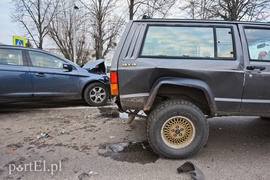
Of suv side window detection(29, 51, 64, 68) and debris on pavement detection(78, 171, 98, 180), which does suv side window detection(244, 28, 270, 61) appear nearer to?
debris on pavement detection(78, 171, 98, 180)

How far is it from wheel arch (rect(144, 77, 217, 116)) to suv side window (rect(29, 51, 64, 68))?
346 centimetres

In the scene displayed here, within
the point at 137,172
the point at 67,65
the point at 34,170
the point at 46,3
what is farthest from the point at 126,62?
the point at 46,3

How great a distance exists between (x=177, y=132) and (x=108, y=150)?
114cm

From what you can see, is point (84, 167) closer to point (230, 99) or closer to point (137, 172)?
point (137, 172)

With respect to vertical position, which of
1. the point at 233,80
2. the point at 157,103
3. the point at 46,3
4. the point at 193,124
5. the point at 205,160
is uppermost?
the point at 46,3

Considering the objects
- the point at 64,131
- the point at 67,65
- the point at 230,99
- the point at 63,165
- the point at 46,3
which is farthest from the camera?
the point at 46,3

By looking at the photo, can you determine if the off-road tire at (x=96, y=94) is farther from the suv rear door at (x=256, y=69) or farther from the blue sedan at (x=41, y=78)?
the suv rear door at (x=256, y=69)

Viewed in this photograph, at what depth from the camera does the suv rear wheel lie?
278 cm

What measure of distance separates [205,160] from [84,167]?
5.68 feet

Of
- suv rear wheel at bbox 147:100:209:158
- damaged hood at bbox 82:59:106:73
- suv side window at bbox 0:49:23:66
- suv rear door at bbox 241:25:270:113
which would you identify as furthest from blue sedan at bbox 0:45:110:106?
suv rear door at bbox 241:25:270:113

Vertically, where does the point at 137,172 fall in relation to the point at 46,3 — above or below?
below

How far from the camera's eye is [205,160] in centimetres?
283

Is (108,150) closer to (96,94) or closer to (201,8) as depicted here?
(96,94)

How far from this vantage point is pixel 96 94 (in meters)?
5.71
